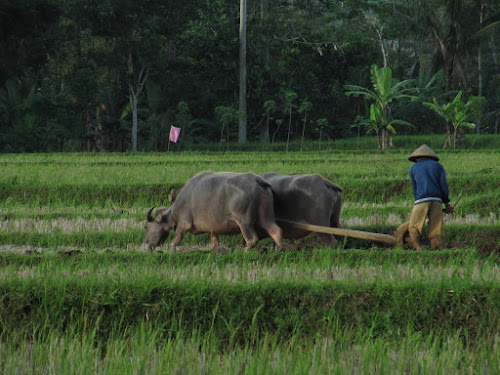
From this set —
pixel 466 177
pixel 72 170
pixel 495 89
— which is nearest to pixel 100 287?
pixel 466 177

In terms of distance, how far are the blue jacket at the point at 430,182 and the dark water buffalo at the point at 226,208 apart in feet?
4.54

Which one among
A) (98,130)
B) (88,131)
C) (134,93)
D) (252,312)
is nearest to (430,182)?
(252,312)

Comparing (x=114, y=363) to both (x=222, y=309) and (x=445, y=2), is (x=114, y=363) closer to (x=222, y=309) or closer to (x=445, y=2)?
(x=222, y=309)

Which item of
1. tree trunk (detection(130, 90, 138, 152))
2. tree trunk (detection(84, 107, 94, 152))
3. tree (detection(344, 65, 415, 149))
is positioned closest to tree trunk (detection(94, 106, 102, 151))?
tree trunk (detection(84, 107, 94, 152))

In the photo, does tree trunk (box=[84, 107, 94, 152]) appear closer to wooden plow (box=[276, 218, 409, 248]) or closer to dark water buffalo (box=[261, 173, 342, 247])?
dark water buffalo (box=[261, 173, 342, 247])

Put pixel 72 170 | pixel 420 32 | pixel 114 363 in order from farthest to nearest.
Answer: pixel 420 32 < pixel 72 170 < pixel 114 363

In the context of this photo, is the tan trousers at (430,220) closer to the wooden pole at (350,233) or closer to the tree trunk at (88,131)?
the wooden pole at (350,233)

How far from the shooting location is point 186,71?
81.1ft

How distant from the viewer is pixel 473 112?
22.6 meters

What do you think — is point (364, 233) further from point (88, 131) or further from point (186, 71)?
point (186, 71)

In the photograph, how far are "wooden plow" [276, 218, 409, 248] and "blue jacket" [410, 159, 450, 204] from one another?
326mm

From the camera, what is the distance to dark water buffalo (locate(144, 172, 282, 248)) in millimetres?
6164

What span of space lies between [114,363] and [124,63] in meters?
21.1

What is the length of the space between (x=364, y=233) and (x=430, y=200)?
872 mm
